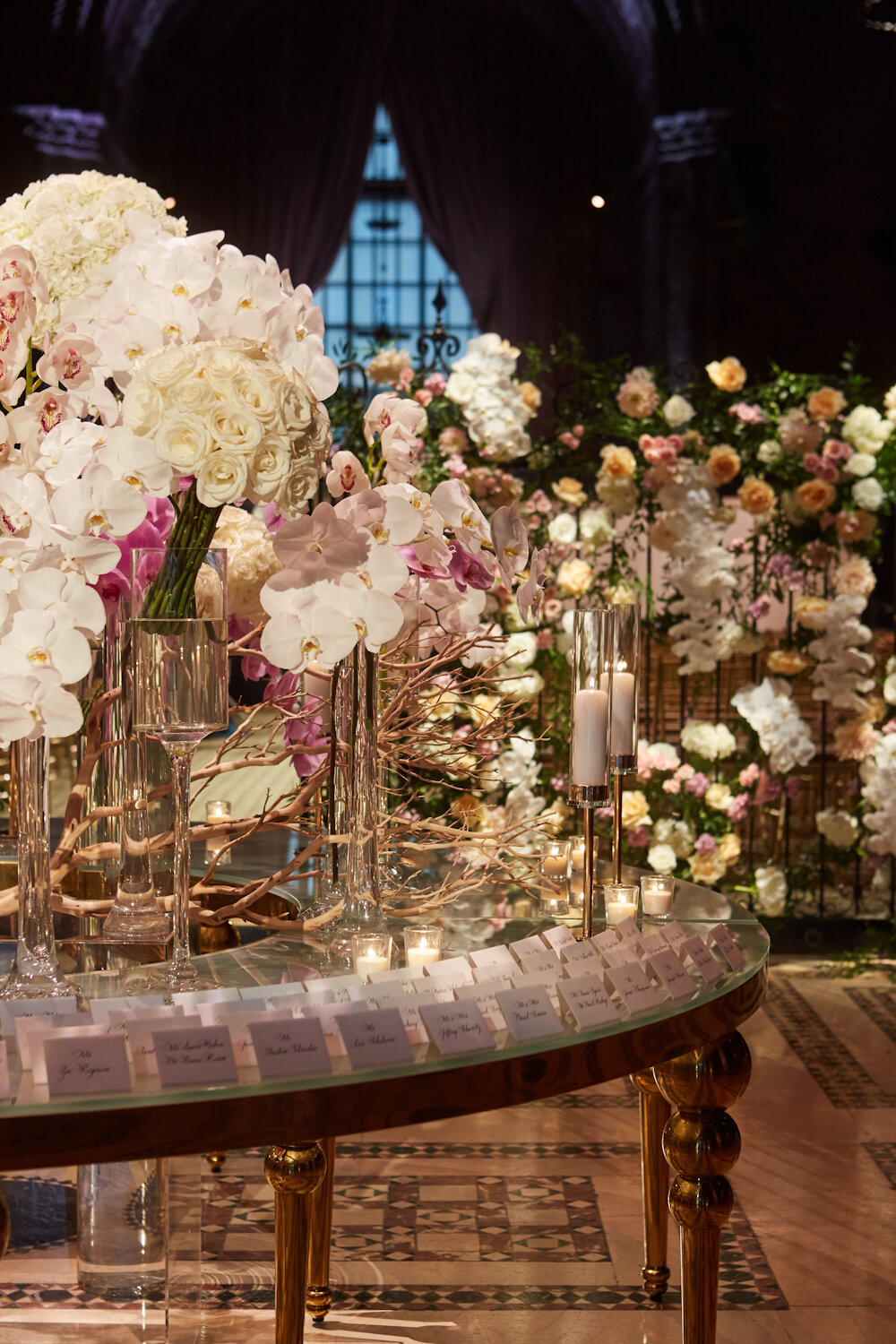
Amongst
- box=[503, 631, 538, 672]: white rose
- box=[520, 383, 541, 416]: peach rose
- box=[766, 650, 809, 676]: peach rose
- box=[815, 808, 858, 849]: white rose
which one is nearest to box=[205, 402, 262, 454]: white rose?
box=[503, 631, 538, 672]: white rose

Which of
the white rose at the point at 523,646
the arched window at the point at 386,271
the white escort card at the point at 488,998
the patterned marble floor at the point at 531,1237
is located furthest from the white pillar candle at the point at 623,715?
the arched window at the point at 386,271

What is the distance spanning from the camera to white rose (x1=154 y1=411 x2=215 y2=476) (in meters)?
1.11

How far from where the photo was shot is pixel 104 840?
4.91ft

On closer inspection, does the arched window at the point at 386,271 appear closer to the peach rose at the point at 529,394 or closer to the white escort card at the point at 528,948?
the peach rose at the point at 529,394

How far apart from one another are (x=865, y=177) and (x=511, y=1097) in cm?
922

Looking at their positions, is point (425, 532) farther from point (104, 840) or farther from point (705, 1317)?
point (705, 1317)

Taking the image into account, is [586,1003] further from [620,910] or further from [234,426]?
[234,426]

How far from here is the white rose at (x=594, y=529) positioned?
4.37 metres

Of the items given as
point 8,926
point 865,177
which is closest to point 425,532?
point 8,926

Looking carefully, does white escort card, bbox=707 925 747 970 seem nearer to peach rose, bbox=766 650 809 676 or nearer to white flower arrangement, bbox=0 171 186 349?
white flower arrangement, bbox=0 171 186 349

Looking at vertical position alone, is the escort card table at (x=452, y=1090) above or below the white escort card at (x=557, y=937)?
below

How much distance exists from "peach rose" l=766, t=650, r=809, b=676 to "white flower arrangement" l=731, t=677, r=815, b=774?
5cm

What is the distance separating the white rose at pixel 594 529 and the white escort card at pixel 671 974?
3178 mm

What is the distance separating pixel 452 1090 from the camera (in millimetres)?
1061
